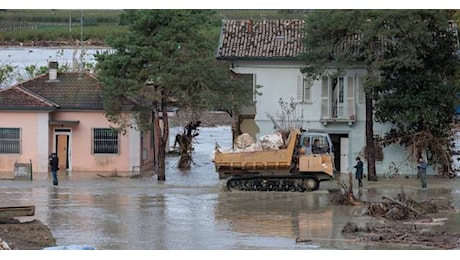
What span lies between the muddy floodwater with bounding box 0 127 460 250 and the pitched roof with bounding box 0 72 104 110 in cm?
328

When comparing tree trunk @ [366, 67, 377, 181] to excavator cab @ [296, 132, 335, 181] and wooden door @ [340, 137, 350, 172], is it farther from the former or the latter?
excavator cab @ [296, 132, 335, 181]

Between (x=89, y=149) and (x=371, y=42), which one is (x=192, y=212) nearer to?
(x=371, y=42)

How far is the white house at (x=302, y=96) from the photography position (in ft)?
159

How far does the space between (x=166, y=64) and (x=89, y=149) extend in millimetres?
7319

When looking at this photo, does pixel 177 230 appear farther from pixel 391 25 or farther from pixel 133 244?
pixel 391 25

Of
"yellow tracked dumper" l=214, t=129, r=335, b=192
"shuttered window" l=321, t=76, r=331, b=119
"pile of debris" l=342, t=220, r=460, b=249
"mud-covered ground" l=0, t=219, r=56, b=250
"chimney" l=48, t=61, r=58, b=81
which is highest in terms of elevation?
"chimney" l=48, t=61, r=58, b=81

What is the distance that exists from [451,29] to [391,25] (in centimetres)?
489

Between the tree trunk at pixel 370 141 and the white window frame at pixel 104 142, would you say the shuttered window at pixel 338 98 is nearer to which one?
the tree trunk at pixel 370 141

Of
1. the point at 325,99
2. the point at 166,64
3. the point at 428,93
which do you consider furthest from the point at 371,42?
the point at 166,64

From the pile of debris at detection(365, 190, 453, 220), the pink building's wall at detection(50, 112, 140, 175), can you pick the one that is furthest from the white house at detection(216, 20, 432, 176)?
the pile of debris at detection(365, 190, 453, 220)

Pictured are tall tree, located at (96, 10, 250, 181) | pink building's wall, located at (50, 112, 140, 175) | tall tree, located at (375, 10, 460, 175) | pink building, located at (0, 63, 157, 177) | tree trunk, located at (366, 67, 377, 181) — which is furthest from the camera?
pink building's wall, located at (50, 112, 140, 175)

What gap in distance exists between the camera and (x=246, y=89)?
46.2 meters

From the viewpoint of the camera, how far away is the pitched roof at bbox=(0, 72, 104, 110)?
48.6m

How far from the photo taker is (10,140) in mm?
48688
